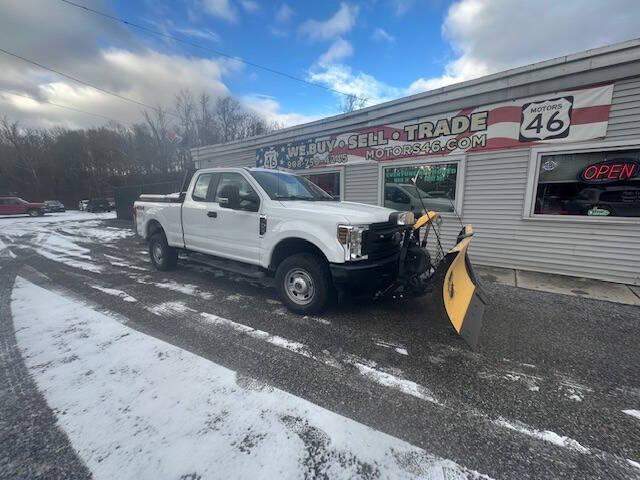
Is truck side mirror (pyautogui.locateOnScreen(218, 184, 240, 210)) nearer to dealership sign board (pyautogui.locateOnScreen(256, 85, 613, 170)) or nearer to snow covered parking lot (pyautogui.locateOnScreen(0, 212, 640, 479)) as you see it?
snow covered parking lot (pyautogui.locateOnScreen(0, 212, 640, 479))

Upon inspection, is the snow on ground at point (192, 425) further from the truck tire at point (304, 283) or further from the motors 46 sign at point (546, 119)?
the motors 46 sign at point (546, 119)

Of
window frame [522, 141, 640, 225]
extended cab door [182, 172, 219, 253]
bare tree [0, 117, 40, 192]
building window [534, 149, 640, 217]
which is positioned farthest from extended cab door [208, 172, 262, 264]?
bare tree [0, 117, 40, 192]

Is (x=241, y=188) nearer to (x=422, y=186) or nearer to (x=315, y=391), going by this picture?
(x=315, y=391)

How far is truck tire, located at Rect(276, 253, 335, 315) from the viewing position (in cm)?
381

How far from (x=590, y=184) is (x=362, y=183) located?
4944 millimetres

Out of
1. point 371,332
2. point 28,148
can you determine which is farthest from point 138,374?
point 28,148

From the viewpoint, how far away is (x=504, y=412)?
7.45 ft

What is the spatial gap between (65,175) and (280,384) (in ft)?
177

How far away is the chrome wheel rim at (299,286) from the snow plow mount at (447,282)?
102 cm

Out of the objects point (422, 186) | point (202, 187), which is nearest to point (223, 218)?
point (202, 187)

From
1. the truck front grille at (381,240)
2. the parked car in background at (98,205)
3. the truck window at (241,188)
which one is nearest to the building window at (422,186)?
the truck front grille at (381,240)

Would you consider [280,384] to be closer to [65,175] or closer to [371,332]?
[371,332]

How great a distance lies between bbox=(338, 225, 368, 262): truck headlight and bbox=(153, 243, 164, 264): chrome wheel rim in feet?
14.7

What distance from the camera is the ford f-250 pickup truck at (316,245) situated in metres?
3.51
